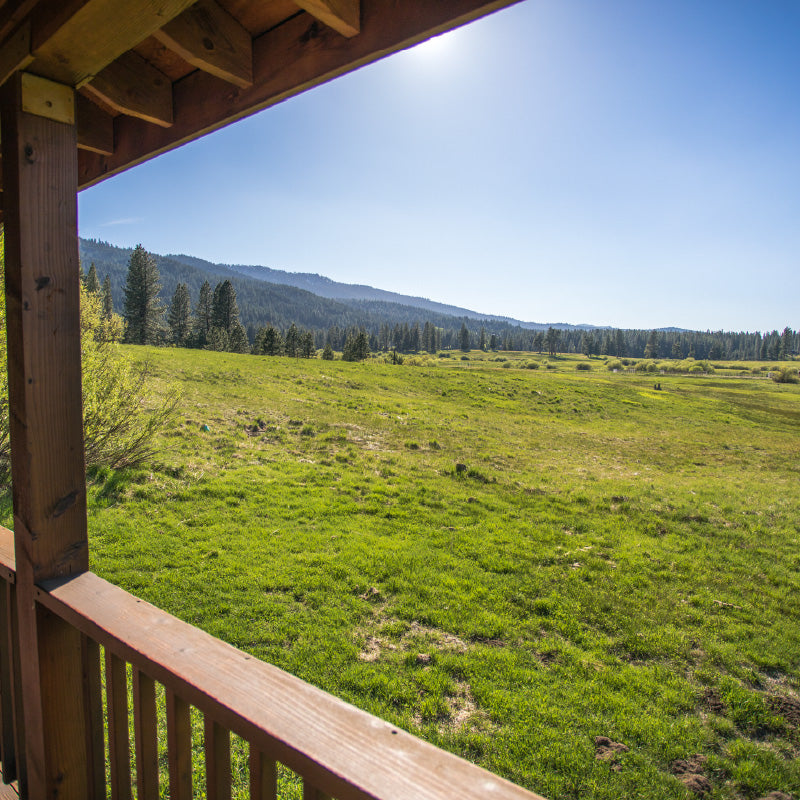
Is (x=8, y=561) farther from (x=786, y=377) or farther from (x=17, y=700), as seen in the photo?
(x=786, y=377)

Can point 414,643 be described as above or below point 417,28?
below

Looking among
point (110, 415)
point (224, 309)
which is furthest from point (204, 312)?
point (110, 415)

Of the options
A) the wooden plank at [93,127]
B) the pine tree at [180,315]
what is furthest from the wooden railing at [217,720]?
the pine tree at [180,315]

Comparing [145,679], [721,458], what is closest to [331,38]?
[145,679]

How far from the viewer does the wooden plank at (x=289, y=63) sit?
141 centimetres

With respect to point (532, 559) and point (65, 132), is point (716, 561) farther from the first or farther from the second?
point (65, 132)

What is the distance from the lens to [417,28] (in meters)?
1.43

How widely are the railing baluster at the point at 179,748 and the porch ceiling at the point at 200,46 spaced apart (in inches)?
88.9

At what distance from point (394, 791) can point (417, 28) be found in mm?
2059

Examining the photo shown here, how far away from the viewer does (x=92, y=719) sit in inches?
78.3

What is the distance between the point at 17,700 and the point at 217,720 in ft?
5.67

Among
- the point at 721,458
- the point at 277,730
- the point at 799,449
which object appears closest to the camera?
the point at 277,730

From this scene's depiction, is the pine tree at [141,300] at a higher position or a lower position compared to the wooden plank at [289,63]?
higher

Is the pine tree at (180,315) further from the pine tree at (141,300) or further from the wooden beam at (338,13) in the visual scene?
the wooden beam at (338,13)
